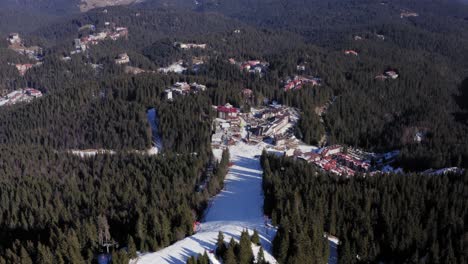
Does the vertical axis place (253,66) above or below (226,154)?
below

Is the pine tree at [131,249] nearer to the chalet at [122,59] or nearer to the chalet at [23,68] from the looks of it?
the chalet at [122,59]

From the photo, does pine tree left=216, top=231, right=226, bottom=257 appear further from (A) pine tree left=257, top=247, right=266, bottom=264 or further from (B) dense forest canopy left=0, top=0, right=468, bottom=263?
(B) dense forest canopy left=0, top=0, right=468, bottom=263

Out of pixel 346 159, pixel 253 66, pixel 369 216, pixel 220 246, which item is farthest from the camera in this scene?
pixel 253 66

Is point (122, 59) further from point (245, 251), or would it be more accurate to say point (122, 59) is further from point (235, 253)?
point (245, 251)

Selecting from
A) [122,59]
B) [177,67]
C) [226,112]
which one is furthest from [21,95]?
[226,112]

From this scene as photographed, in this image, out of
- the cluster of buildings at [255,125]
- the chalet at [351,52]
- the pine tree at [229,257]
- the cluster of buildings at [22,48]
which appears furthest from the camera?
the cluster of buildings at [22,48]

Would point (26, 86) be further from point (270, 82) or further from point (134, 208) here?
point (134, 208)

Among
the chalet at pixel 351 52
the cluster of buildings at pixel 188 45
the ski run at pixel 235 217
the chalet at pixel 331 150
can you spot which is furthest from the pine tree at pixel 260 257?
the cluster of buildings at pixel 188 45

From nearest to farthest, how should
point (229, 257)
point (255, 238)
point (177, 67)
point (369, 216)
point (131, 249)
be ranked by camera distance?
point (229, 257) → point (131, 249) → point (255, 238) → point (369, 216) → point (177, 67)
